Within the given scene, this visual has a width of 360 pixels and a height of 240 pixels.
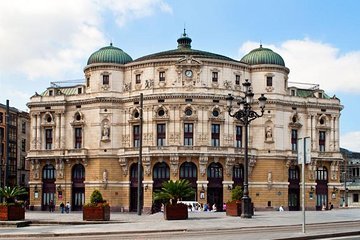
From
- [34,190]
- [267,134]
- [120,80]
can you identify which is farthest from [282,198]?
[34,190]

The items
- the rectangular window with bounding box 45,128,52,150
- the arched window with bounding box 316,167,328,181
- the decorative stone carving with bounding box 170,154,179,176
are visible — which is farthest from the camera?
the arched window with bounding box 316,167,328,181

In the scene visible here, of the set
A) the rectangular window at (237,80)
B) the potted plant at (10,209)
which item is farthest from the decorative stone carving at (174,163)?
the potted plant at (10,209)

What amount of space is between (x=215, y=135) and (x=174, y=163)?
715 cm

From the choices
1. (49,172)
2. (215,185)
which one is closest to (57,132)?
(49,172)

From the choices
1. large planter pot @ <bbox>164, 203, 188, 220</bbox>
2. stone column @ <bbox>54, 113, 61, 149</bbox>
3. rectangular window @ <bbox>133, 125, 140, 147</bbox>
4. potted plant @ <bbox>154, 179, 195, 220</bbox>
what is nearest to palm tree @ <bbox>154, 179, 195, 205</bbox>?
potted plant @ <bbox>154, 179, 195, 220</bbox>

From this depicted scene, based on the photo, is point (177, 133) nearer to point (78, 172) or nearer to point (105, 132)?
point (105, 132)

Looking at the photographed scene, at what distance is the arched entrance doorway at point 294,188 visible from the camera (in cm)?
9188

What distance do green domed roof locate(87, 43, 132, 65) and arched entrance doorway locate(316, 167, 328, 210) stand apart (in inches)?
1220

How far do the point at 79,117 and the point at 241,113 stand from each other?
46243mm

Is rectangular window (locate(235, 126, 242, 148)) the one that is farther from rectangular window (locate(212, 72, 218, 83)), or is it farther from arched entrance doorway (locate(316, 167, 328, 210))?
arched entrance doorway (locate(316, 167, 328, 210))

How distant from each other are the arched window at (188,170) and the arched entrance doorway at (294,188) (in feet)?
48.5

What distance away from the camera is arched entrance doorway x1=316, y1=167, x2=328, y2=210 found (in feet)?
309

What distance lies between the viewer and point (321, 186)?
94.6 metres

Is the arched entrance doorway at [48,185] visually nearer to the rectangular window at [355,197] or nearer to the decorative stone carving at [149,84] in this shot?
the decorative stone carving at [149,84]
